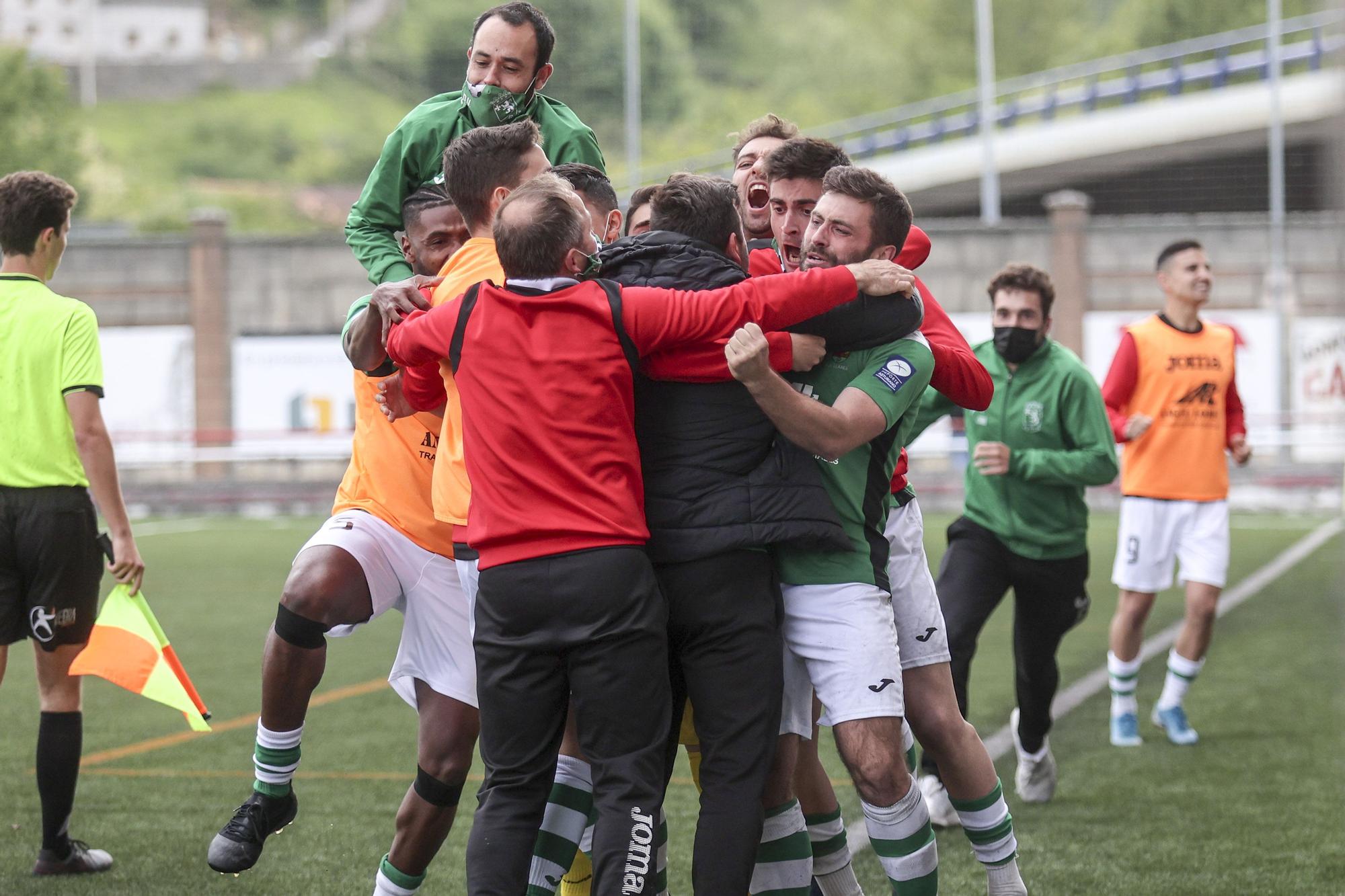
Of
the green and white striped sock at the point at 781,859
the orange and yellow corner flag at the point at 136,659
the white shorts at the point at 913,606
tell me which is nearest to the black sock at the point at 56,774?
the orange and yellow corner flag at the point at 136,659

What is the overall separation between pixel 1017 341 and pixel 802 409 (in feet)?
9.67

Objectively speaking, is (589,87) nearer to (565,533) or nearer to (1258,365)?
(1258,365)

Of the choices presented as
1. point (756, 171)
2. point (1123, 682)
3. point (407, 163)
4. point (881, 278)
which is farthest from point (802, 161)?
point (1123, 682)

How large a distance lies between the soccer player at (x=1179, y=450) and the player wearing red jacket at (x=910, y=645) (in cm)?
364

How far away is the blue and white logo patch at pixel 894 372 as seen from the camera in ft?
12.2

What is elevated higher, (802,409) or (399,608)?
(802,409)

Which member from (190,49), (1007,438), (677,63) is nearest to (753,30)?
(677,63)

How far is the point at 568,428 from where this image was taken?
3.39m

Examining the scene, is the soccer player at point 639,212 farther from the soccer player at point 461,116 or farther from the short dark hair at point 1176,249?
the short dark hair at point 1176,249

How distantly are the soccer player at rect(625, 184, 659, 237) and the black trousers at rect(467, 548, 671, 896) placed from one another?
156 cm

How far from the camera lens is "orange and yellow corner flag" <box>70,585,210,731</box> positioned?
16.4 feet

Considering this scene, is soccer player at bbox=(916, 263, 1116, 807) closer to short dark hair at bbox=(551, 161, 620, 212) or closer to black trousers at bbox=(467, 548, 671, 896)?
short dark hair at bbox=(551, 161, 620, 212)

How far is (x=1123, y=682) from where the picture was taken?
24.2ft

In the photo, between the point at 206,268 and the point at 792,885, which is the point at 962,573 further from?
the point at 206,268
